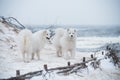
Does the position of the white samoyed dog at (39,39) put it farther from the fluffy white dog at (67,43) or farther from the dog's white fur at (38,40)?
the fluffy white dog at (67,43)

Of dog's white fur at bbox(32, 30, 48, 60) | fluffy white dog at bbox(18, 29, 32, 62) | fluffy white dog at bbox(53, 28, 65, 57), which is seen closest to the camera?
fluffy white dog at bbox(18, 29, 32, 62)

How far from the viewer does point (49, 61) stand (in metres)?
4.88

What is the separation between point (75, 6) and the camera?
5258mm

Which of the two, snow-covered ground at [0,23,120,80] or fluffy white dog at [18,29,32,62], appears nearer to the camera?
snow-covered ground at [0,23,120,80]

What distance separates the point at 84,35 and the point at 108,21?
29.1 inches

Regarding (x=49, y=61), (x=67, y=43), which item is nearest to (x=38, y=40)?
(x=49, y=61)

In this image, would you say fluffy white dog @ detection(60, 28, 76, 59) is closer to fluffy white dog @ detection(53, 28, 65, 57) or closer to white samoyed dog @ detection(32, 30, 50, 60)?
fluffy white dog @ detection(53, 28, 65, 57)

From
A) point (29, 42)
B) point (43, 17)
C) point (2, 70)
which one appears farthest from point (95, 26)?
point (2, 70)

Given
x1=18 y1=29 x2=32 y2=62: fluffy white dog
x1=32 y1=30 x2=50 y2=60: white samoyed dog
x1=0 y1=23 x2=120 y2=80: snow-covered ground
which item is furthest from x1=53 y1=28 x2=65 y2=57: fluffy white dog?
x1=18 y1=29 x2=32 y2=62: fluffy white dog

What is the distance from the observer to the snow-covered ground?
13.6ft

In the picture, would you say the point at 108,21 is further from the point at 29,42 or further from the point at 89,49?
the point at 29,42

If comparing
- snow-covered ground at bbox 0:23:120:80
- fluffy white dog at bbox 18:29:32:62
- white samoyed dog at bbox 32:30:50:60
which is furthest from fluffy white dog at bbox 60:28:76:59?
fluffy white dog at bbox 18:29:32:62

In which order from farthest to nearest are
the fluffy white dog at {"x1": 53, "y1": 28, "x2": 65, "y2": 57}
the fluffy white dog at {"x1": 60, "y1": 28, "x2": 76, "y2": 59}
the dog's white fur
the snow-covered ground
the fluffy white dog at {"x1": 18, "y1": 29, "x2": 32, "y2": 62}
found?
the fluffy white dog at {"x1": 53, "y1": 28, "x2": 65, "y2": 57}
the fluffy white dog at {"x1": 60, "y1": 28, "x2": 76, "y2": 59}
the dog's white fur
the fluffy white dog at {"x1": 18, "y1": 29, "x2": 32, "y2": 62}
the snow-covered ground

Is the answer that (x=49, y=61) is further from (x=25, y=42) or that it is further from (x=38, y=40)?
(x=25, y=42)
